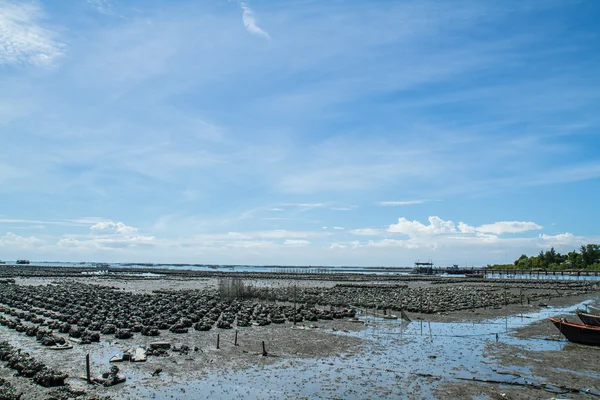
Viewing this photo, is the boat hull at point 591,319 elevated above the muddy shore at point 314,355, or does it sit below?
above

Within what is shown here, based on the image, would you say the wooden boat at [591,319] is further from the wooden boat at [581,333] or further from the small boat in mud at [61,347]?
the small boat in mud at [61,347]

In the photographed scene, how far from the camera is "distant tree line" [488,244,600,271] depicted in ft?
452

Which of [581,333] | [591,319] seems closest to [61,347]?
[581,333]

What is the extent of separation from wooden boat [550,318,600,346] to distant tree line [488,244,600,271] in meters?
130

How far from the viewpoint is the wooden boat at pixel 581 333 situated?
21.5 meters

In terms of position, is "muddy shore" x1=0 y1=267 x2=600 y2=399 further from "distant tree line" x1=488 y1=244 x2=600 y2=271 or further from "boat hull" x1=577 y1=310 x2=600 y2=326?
Result: "distant tree line" x1=488 y1=244 x2=600 y2=271

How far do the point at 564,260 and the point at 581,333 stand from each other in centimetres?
14726

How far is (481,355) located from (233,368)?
437 inches

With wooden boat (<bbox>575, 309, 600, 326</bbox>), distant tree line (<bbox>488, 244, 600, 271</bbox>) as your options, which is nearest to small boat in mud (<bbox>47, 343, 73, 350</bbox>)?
wooden boat (<bbox>575, 309, 600, 326</bbox>)

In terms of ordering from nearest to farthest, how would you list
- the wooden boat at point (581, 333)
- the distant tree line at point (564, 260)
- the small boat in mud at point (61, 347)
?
the small boat in mud at point (61, 347), the wooden boat at point (581, 333), the distant tree line at point (564, 260)

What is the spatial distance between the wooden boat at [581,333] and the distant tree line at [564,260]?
130 meters

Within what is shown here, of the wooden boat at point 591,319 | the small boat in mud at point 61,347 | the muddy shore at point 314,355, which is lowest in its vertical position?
the muddy shore at point 314,355

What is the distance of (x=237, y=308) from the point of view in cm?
3347

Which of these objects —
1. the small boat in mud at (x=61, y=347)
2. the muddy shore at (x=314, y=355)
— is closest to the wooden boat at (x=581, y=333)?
the muddy shore at (x=314, y=355)
